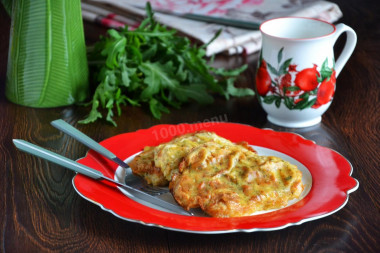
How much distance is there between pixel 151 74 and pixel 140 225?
726mm

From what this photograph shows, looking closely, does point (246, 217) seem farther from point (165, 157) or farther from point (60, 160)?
point (60, 160)

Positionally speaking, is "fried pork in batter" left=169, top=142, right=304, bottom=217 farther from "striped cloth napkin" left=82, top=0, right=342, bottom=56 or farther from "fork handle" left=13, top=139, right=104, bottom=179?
"striped cloth napkin" left=82, top=0, right=342, bottom=56

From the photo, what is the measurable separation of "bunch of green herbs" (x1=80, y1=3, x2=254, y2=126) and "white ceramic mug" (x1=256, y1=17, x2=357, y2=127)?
0.22 metres

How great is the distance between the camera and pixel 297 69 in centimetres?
154

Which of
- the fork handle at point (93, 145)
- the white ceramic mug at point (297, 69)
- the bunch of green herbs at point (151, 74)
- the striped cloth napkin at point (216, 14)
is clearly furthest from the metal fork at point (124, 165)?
the striped cloth napkin at point (216, 14)

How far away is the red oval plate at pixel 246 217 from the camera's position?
103cm

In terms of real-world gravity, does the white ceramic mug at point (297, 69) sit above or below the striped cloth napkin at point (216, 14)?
above

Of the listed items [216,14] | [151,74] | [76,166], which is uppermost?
[76,166]

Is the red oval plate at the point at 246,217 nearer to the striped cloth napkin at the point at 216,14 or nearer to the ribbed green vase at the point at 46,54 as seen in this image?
the ribbed green vase at the point at 46,54

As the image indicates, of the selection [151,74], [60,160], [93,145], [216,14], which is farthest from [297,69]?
[216,14]

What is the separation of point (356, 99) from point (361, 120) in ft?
0.54

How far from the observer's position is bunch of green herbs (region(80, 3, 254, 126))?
5.56 feet

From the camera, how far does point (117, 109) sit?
1735 mm

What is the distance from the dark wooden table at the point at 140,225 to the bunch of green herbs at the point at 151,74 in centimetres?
4
